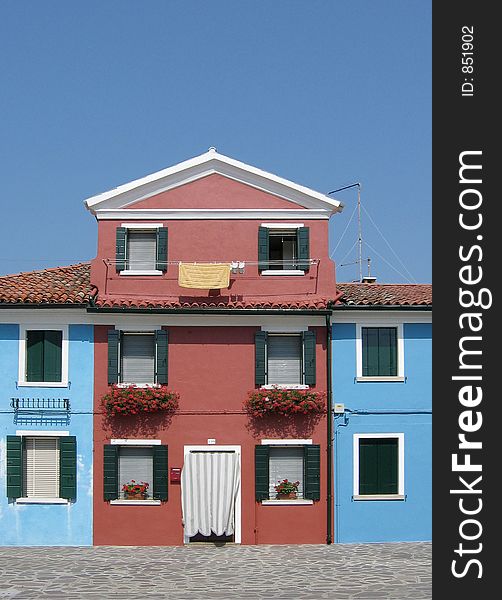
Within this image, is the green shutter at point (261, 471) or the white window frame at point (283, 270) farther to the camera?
the white window frame at point (283, 270)

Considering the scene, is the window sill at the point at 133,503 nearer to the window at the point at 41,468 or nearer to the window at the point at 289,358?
the window at the point at 41,468

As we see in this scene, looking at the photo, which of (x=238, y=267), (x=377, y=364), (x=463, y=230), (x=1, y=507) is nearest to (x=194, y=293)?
(x=238, y=267)

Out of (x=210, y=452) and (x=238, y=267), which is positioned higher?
(x=238, y=267)

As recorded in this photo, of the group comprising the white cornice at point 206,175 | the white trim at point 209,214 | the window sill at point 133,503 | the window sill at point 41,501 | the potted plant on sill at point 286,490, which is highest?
the white cornice at point 206,175

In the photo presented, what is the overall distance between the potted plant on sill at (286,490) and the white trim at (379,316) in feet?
14.1

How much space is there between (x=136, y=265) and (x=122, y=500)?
6.02 meters

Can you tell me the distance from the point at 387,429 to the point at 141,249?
7922 mm

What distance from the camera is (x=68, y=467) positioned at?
2362 cm

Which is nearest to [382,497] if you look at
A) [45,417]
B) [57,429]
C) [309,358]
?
[309,358]

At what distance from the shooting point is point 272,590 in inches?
734

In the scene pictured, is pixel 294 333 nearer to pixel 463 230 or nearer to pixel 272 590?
pixel 272 590

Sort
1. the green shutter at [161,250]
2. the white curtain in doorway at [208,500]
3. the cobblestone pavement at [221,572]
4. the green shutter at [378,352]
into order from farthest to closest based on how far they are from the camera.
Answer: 1. the green shutter at [378,352]
2. the green shutter at [161,250]
3. the white curtain in doorway at [208,500]
4. the cobblestone pavement at [221,572]

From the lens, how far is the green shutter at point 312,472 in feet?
78.2

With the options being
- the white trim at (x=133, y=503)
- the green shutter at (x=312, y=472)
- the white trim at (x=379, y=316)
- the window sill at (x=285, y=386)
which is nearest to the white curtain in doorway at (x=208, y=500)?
the white trim at (x=133, y=503)
